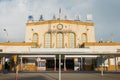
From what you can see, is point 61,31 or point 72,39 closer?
point 61,31

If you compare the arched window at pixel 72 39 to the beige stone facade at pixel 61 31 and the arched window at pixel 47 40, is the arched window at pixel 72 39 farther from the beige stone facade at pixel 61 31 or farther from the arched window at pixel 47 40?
the arched window at pixel 47 40

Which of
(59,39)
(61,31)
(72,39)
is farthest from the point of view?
(72,39)

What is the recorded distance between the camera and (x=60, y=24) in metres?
74.0

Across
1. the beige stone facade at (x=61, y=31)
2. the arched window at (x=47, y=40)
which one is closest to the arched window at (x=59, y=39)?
the beige stone facade at (x=61, y=31)

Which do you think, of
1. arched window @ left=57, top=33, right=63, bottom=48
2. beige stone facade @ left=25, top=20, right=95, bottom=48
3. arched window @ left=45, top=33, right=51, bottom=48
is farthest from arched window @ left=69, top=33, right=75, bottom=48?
arched window @ left=45, top=33, right=51, bottom=48

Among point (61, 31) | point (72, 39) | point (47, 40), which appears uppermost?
point (61, 31)

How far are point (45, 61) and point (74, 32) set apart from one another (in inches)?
569

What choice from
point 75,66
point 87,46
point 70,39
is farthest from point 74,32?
point 75,66

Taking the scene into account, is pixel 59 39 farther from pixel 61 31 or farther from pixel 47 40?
pixel 47 40

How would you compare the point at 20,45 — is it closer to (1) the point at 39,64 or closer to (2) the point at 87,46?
(1) the point at 39,64

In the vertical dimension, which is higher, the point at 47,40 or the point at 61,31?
the point at 61,31

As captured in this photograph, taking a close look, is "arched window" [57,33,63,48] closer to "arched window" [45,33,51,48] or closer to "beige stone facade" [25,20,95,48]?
"beige stone facade" [25,20,95,48]

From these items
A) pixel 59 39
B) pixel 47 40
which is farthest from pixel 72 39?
pixel 47 40

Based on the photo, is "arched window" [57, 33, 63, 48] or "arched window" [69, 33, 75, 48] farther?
"arched window" [69, 33, 75, 48]
